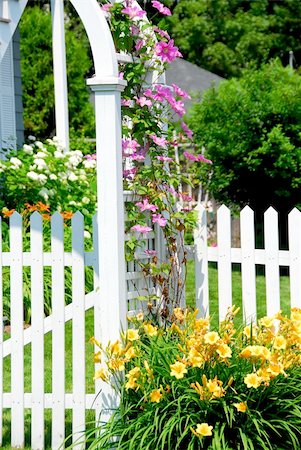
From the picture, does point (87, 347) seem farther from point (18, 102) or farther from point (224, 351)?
point (18, 102)

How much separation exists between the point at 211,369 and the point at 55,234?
1.13 meters

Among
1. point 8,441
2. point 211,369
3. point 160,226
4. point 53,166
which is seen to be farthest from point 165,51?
point 53,166

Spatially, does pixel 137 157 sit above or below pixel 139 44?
below

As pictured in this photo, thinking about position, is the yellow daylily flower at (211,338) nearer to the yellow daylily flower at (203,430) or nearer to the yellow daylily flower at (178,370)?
the yellow daylily flower at (178,370)

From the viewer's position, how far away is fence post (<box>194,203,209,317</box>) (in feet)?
15.1

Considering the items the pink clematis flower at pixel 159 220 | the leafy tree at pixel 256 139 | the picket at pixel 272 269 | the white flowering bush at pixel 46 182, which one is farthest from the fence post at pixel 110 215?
the leafy tree at pixel 256 139

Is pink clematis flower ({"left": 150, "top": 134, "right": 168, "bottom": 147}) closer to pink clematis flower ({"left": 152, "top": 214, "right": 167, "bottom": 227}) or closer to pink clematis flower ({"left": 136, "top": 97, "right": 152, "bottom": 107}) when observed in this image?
pink clematis flower ({"left": 136, "top": 97, "right": 152, "bottom": 107})

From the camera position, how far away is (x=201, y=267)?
4609 millimetres

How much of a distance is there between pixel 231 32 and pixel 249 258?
23.4 metres

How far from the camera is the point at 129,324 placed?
4547 mm

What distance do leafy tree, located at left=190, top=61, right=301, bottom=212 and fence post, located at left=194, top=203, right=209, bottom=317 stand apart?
499 centimetres

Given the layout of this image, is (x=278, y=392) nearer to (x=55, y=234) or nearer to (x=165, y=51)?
(x=55, y=234)

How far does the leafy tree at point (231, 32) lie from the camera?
26391 mm

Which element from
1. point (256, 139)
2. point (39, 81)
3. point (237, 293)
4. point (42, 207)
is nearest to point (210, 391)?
point (42, 207)
